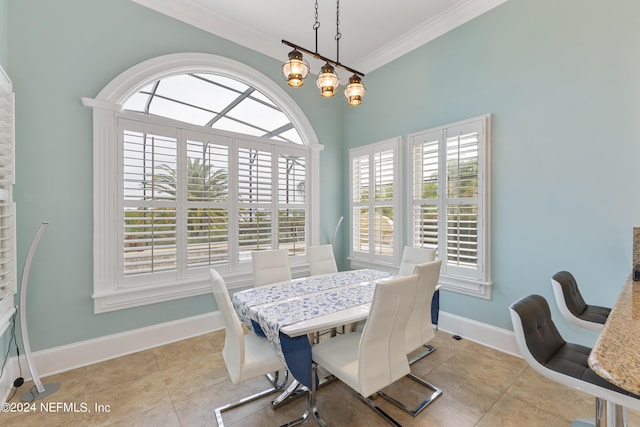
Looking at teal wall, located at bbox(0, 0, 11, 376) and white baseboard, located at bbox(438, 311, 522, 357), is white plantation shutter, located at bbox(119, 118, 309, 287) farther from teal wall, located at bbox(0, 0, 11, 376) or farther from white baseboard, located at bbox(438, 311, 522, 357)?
white baseboard, located at bbox(438, 311, 522, 357)

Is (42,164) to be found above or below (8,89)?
below

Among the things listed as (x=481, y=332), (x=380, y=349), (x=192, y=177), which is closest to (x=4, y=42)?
(x=192, y=177)

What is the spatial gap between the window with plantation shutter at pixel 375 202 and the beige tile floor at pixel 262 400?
1557mm

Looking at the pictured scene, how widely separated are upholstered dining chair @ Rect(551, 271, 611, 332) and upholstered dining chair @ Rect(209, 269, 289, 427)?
5.82ft

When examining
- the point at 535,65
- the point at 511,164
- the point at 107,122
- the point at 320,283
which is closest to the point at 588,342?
the point at 511,164

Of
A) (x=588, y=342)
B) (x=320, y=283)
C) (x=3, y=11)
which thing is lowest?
(x=588, y=342)

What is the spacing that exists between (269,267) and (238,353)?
1172 millimetres

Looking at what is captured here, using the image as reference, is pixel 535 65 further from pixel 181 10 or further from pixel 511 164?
pixel 181 10

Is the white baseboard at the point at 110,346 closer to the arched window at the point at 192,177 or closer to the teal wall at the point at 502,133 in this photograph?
the teal wall at the point at 502,133

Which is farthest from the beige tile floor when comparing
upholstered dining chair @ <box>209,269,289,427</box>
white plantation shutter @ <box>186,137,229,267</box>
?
white plantation shutter @ <box>186,137,229,267</box>

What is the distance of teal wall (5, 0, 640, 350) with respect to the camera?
2.11 meters

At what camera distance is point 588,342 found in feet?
7.30

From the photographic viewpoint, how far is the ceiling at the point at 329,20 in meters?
2.84

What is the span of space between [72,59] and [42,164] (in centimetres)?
96
